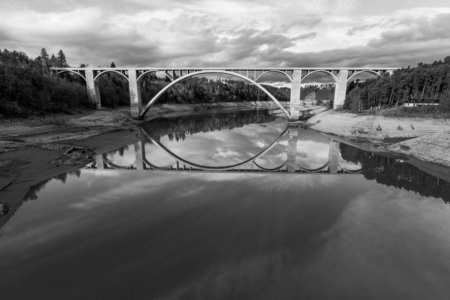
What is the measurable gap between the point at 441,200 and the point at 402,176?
410 cm

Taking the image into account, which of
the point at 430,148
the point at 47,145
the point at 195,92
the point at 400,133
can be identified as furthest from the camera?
the point at 195,92

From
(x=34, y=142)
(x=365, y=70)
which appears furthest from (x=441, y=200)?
(x=365, y=70)

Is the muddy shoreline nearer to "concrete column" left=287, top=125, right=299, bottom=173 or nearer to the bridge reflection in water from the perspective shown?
the bridge reflection in water

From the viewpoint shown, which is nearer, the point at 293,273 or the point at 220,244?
the point at 293,273

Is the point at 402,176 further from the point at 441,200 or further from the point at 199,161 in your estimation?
the point at 199,161

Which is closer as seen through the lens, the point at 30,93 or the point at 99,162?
the point at 99,162

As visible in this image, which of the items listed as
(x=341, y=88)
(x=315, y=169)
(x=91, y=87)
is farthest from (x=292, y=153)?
(x=91, y=87)

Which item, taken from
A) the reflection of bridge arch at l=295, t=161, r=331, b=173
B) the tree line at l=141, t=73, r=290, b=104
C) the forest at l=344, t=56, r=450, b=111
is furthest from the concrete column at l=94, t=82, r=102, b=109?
the forest at l=344, t=56, r=450, b=111

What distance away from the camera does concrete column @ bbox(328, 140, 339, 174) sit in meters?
19.8

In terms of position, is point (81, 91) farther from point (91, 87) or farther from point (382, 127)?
point (382, 127)

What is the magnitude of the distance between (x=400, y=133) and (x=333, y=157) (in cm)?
1242

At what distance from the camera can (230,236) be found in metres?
9.68

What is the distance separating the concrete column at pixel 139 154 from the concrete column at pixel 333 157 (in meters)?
A: 16.3

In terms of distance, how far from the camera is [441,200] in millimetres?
13344
